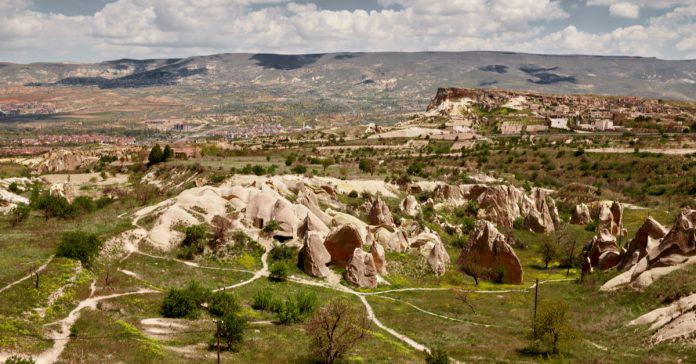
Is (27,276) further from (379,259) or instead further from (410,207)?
(410,207)

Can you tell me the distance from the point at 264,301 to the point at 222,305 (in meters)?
5.10

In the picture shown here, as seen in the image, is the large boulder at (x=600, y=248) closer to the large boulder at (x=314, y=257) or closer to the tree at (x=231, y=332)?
the large boulder at (x=314, y=257)

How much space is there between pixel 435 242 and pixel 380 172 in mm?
64040

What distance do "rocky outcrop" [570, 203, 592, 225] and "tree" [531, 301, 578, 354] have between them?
222 feet

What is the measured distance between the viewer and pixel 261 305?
174ft

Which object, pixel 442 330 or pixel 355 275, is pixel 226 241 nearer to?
pixel 355 275

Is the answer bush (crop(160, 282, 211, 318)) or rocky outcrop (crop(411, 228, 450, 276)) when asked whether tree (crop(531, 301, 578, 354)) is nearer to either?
rocky outcrop (crop(411, 228, 450, 276))

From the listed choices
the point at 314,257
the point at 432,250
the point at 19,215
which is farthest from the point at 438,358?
the point at 19,215

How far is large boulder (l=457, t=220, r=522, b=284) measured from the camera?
7294 cm

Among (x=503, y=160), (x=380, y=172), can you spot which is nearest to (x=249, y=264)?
(x=380, y=172)

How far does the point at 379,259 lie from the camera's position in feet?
229

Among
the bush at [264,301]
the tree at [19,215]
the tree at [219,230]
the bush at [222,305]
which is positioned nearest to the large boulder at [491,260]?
the bush at [264,301]

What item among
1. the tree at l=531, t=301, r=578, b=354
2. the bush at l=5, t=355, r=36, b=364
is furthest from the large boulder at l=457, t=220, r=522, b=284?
the bush at l=5, t=355, r=36, b=364

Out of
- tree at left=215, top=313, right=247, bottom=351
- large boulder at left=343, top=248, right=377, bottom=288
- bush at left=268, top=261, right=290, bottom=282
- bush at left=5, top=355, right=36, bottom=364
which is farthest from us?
large boulder at left=343, top=248, right=377, bottom=288
